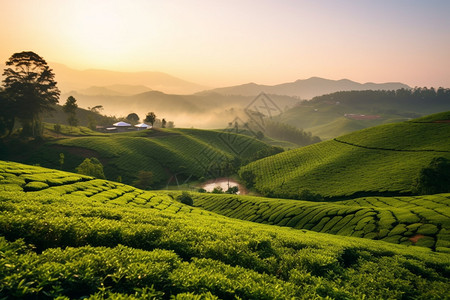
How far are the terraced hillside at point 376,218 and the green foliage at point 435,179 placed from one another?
1430 cm

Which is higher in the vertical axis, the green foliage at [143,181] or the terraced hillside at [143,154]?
the terraced hillside at [143,154]

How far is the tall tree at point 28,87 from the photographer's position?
9094 cm

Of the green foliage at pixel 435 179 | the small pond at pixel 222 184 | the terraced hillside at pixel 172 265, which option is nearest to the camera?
the terraced hillside at pixel 172 265

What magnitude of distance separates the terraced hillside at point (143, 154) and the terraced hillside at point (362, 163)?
31.1 meters

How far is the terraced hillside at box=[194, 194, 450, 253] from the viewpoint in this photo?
89.9ft

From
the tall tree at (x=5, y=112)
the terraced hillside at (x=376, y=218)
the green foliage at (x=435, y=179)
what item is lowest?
the terraced hillside at (x=376, y=218)

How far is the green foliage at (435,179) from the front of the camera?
167 ft

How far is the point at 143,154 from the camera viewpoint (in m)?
111

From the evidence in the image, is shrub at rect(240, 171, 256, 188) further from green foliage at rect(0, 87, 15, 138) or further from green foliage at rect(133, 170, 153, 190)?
green foliage at rect(0, 87, 15, 138)

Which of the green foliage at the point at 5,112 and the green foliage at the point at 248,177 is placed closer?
the green foliage at the point at 5,112

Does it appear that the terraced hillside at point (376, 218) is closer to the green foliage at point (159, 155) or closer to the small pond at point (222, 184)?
the small pond at point (222, 184)

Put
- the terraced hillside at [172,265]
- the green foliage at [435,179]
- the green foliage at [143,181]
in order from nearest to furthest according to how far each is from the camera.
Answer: the terraced hillside at [172,265] < the green foliage at [435,179] < the green foliage at [143,181]

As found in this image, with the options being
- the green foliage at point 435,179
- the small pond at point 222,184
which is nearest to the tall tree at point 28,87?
the small pond at point 222,184

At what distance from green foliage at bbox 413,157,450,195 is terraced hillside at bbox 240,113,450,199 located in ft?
10.5
